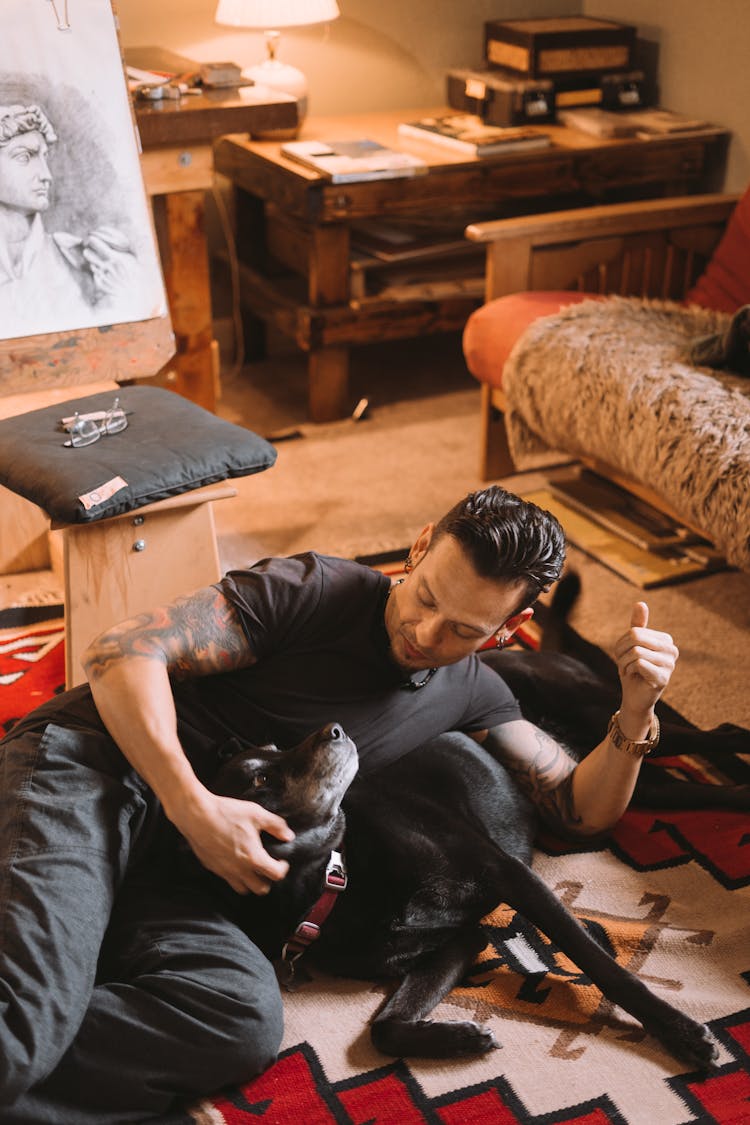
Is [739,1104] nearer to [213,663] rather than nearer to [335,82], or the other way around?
[213,663]

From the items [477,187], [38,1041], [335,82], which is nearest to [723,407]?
[477,187]

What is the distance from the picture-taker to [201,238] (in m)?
2.98

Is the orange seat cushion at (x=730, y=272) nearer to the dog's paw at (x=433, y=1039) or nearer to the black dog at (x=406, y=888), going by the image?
the black dog at (x=406, y=888)

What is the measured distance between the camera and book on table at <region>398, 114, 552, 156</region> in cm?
325

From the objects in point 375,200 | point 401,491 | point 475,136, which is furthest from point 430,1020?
point 475,136

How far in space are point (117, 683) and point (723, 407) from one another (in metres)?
1.45

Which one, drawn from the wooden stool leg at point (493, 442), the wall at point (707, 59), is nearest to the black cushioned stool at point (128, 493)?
the wooden stool leg at point (493, 442)

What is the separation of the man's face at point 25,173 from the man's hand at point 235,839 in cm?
160

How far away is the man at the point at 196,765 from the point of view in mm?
1323

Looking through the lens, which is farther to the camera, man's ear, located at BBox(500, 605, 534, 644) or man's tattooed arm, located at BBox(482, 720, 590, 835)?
man's tattooed arm, located at BBox(482, 720, 590, 835)

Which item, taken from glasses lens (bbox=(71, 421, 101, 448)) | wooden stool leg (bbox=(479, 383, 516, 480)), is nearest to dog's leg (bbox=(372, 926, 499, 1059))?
glasses lens (bbox=(71, 421, 101, 448))

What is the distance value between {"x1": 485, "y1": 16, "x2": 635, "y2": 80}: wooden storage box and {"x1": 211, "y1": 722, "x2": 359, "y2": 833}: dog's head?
8.75ft

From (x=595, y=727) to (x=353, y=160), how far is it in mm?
1873

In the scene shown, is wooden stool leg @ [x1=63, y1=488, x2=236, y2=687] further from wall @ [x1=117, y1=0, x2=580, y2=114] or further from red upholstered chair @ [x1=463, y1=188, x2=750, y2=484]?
wall @ [x1=117, y1=0, x2=580, y2=114]
